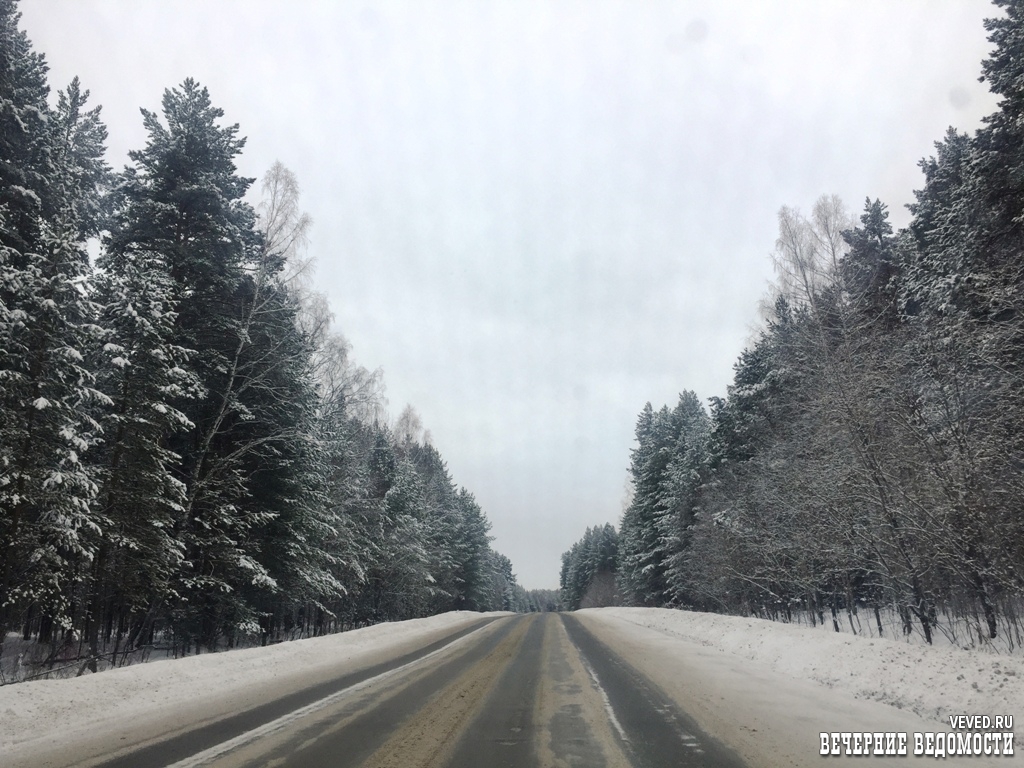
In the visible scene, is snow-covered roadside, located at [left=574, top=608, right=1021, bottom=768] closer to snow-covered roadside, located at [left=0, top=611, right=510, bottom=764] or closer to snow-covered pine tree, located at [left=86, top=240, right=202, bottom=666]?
snow-covered roadside, located at [left=0, top=611, right=510, bottom=764]

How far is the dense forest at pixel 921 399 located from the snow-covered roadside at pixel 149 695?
1331 centimetres

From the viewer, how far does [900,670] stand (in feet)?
28.8

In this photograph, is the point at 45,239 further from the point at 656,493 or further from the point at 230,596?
the point at 656,493

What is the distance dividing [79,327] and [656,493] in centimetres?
4004

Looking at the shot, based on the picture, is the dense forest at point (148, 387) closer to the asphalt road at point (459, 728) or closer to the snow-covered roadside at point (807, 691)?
the asphalt road at point (459, 728)

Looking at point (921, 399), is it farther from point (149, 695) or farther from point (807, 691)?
point (149, 695)

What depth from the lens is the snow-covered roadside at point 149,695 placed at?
6.75 meters

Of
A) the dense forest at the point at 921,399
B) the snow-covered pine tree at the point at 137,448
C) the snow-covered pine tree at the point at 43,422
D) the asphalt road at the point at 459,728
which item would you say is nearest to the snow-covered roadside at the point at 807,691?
the asphalt road at the point at 459,728

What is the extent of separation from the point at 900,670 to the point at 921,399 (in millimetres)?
7046

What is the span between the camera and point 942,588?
15438 mm

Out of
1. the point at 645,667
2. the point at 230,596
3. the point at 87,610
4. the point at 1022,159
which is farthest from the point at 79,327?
the point at 1022,159

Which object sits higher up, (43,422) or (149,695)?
(43,422)

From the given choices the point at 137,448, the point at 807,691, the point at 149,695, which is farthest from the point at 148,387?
the point at 807,691

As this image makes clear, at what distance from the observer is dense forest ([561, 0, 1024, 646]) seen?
38.1ft
